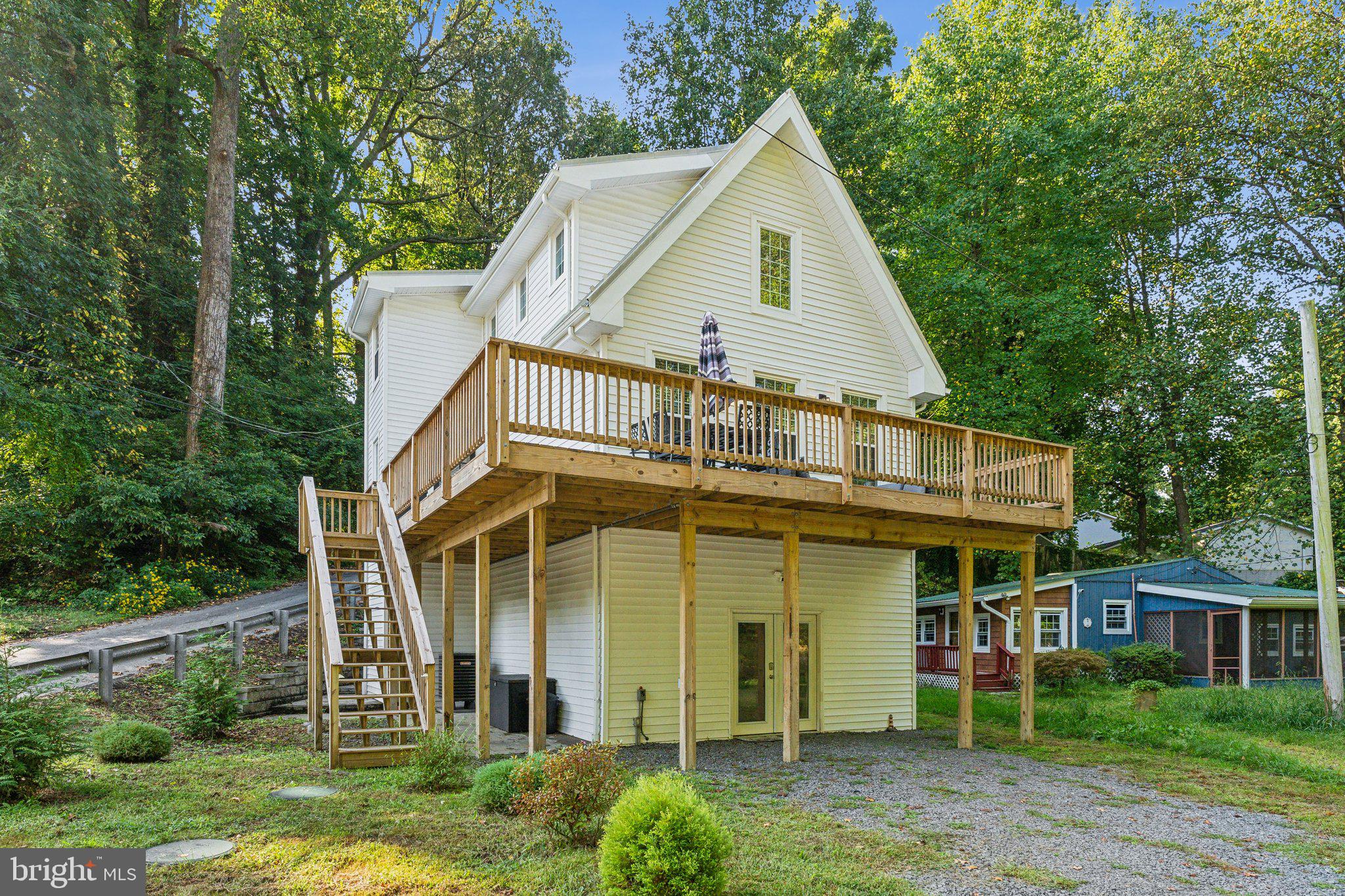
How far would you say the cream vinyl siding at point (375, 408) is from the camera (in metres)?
17.3

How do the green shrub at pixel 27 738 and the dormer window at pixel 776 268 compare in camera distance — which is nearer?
the green shrub at pixel 27 738

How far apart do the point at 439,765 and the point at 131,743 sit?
3823mm

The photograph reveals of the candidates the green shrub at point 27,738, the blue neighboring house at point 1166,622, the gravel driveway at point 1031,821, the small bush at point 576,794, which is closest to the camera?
the gravel driveway at point 1031,821

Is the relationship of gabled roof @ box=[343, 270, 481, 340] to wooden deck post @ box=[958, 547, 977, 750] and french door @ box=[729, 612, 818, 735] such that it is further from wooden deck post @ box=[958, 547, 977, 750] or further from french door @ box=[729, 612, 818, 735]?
wooden deck post @ box=[958, 547, 977, 750]

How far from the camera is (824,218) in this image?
14.2 m

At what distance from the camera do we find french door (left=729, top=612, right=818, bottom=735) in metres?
12.5

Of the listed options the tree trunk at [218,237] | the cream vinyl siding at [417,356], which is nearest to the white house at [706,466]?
the cream vinyl siding at [417,356]

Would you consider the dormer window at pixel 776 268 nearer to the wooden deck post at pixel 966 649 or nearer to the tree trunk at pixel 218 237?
the wooden deck post at pixel 966 649

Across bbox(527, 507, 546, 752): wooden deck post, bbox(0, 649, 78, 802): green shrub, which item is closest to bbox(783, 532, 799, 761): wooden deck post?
bbox(527, 507, 546, 752): wooden deck post

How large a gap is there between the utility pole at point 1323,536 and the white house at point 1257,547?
508 cm

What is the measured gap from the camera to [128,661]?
12.9 m

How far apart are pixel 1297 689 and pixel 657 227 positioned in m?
14.7

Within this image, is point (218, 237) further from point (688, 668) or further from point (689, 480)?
point (688, 668)

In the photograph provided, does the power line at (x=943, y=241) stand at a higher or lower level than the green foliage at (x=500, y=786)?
higher
